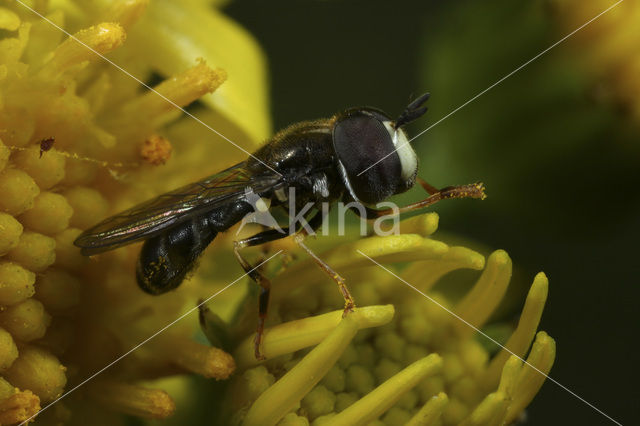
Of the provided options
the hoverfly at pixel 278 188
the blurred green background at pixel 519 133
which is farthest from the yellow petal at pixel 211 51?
the blurred green background at pixel 519 133

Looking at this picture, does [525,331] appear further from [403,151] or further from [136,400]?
[136,400]

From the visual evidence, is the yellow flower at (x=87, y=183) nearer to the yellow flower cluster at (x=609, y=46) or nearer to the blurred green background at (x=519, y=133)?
the blurred green background at (x=519, y=133)

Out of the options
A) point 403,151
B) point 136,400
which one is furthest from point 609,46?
point 136,400

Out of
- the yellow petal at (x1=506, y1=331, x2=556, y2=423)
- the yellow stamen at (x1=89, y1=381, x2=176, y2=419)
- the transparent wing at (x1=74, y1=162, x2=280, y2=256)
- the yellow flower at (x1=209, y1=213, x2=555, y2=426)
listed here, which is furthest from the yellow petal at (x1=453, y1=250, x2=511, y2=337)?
the yellow stamen at (x1=89, y1=381, x2=176, y2=419)

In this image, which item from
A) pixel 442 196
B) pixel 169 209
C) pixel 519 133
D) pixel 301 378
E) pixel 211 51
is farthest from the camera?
pixel 519 133

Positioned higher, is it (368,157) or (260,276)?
(368,157)

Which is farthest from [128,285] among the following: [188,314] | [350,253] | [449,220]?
[449,220]
